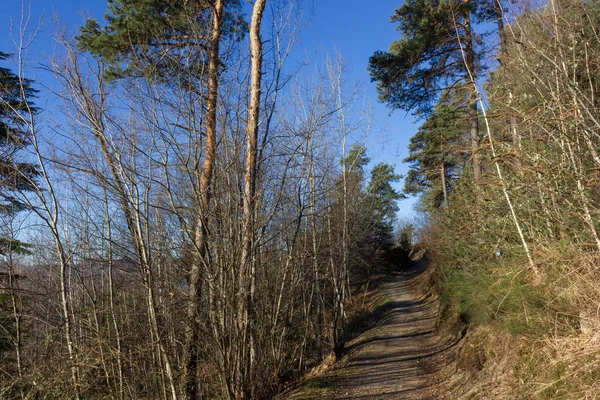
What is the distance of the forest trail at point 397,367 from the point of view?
23.5 ft

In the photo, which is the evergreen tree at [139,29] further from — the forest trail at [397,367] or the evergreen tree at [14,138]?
the forest trail at [397,367]

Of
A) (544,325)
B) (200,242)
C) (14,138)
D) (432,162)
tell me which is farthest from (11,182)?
(432,162)

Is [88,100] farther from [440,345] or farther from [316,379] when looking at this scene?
[440,345]

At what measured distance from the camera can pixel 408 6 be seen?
10844 mm

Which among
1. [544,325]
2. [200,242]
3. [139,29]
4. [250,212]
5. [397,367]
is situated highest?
[139,29]

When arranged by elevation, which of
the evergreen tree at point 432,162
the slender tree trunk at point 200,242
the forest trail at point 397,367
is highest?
the evergreen tree at point 432,162

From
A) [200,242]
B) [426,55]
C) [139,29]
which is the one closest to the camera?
[200,242]

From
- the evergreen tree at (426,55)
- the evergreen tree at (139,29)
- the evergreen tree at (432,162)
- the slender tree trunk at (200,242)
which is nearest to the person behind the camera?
the slender tree trunk at (200,242)

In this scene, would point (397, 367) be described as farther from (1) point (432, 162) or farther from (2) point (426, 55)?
(1) point (432, 162)

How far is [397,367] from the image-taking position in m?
8.82

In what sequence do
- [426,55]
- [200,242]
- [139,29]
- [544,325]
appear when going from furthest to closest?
1. [426,55]
2. [139,29]
3. [544,325]
4. [200,242]

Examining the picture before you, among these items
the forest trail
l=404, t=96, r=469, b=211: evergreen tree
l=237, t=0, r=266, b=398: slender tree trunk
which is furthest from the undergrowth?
l=404, t=96, r=469, b=211: evergreen tree

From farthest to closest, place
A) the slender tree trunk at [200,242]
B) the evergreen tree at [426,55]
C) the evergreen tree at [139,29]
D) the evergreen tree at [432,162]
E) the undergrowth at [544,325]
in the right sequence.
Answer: the evergreen tree at [432,162]
the evergreen tree at [426,55]
the evergreen tree at [139,29]
the slender tree trunk at [200,242]
the undergrowth at [544,325]

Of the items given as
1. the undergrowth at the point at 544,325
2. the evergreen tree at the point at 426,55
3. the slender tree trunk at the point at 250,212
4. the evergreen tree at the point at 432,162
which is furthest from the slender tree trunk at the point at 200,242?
the evergreen tree at the point at 432,162
